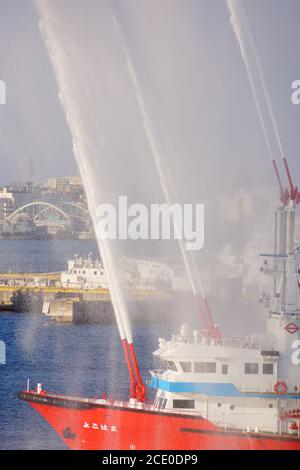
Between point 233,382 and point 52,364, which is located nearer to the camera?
point 233,382

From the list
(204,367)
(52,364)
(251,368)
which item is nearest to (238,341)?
(251,368)

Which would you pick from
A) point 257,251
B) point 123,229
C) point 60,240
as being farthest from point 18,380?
point 60,240

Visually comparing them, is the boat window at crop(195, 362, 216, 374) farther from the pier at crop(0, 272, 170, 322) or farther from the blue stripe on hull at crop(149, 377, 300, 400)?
the pier at crop(0, 272, 170, 322)

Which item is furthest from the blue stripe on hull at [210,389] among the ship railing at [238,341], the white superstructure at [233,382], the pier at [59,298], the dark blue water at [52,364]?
the pier at [59,298]

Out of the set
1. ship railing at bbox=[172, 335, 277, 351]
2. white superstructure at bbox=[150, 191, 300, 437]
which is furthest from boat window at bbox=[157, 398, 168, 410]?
ship railing at bbox=[172, 335, 277, 351]

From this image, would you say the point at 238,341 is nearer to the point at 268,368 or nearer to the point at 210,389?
the point at 268,368
